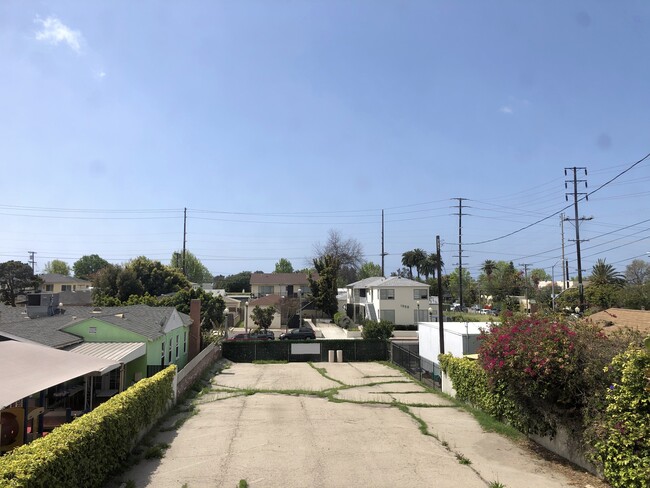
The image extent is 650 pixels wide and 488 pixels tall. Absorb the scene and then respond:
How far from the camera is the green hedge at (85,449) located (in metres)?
6.96

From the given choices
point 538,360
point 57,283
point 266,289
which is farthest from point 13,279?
point 538,360

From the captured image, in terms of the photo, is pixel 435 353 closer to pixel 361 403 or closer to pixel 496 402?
pixel 361 403

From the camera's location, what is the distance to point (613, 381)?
9.39 meters

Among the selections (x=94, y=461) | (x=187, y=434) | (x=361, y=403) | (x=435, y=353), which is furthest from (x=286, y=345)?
(x=94, y=461)

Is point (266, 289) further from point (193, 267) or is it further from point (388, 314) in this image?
point (193, 267)

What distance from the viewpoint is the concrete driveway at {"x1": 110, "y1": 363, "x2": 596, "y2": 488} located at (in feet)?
34.0

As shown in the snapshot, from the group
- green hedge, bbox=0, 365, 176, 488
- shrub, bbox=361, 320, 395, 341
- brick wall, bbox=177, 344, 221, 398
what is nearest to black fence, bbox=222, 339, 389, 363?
brick wall, bbox=177, 344, 221, 398

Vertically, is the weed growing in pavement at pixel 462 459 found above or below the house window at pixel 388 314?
below

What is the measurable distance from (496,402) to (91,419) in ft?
41.1

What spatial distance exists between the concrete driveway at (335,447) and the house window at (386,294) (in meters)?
31.7

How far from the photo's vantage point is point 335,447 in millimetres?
12789

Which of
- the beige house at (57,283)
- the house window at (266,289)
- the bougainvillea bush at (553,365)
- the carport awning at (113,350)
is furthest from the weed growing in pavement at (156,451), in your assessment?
the beige house at (57,283)

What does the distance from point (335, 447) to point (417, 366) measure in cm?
1697

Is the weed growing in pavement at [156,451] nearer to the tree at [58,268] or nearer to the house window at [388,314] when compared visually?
→ the house window at [388,314]
